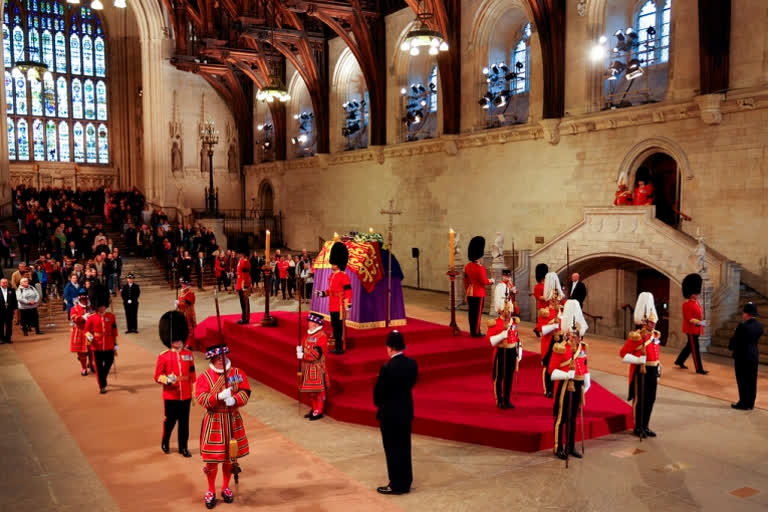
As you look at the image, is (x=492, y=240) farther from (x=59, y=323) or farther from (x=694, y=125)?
(x=59, y=323)

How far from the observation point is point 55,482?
6.14m

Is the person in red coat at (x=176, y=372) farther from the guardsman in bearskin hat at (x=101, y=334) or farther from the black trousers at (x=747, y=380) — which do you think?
the black trousers at (x=747, y=380)

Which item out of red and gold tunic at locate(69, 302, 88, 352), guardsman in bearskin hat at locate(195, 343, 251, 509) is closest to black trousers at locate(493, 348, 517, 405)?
guardsman in bearskin hat at locate(195, 343, 251, 509)

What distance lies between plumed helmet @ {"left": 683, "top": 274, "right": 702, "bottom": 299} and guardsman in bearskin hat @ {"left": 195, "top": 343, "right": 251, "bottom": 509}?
24.8 feet

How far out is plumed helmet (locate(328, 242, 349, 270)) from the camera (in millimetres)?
8789

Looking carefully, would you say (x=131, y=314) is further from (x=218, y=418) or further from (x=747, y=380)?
(x=747, y=380)

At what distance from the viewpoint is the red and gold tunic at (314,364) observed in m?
7.88

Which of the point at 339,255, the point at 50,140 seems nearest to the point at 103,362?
the point at 339,255

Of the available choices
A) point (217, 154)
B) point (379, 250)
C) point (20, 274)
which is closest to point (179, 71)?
point (217, 154)

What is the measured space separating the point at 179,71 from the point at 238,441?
28463 millimetres

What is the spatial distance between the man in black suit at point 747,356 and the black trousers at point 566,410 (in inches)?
123

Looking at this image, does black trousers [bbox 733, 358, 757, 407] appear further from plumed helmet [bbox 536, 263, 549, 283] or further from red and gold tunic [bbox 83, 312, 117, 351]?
red and gold tunic [bbox 83, 312, 117, 351]

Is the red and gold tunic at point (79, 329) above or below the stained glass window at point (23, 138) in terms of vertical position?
below

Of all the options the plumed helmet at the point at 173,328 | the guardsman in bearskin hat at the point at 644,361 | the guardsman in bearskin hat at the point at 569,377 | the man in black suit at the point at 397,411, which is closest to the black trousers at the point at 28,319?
the plumed helmet at the point at 173,328
